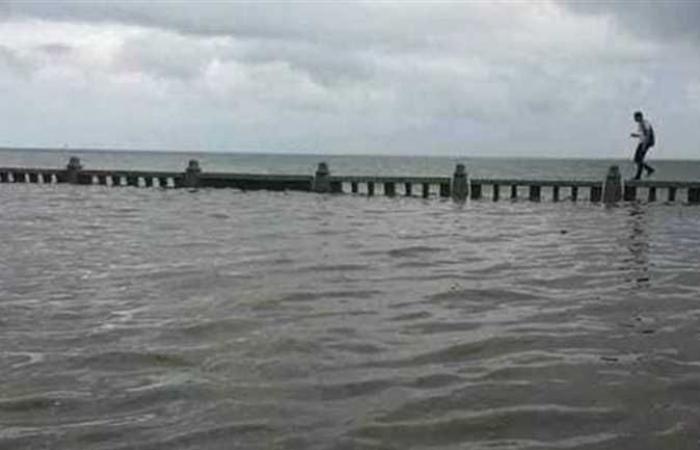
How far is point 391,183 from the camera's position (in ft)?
107

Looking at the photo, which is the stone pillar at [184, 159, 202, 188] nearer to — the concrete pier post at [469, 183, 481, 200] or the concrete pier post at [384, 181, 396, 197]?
the concrete pier post at [384, 181, 396, 197]

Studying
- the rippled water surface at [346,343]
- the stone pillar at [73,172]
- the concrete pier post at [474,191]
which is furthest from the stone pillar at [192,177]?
the rippled water surface at [346,343]

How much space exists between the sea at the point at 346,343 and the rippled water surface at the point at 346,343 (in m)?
0.02

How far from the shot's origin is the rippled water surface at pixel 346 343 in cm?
548

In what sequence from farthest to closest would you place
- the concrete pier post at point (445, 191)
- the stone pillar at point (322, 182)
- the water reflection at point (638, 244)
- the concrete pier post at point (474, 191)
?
the stone pillar at point (322, 182), the concrete pier post at point (445, 191), the concrete pier post at point (474, 191), the water reflection at point (638, 244)

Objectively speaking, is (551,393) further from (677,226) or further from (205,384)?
(677,226)

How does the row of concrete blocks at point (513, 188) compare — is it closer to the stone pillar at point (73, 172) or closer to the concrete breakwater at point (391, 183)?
the concrete breakwater at point (391, 183)

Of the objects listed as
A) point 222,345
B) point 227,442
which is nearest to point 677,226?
point 222,345

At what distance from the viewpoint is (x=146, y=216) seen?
20.7 m

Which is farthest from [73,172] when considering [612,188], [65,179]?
[612,188]

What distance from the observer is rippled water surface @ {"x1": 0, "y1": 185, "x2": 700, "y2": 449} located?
216 inches

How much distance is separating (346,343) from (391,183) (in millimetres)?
25313

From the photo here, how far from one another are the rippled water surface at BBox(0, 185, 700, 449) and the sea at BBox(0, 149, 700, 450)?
23 millimetres

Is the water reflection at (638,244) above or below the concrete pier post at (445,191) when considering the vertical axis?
below
